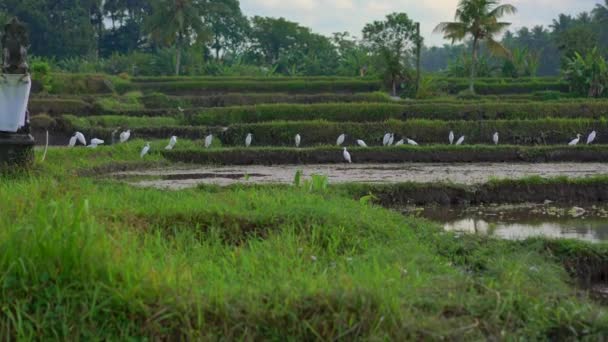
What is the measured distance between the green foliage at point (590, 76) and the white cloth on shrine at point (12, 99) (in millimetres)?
22194

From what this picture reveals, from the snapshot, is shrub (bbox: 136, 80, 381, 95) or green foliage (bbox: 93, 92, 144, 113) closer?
green foliage (bbox: 93, 92, 144, 113)

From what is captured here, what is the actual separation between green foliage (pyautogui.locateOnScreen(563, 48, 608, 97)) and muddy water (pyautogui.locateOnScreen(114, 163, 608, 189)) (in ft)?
46.1

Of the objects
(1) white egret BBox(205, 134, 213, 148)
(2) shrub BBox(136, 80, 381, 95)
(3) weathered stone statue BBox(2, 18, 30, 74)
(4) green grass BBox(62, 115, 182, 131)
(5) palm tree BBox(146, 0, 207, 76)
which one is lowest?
(1) white egret BBox(205, 134, 213, 148)

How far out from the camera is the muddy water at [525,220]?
875cm

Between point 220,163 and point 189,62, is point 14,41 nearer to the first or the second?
point 220,163

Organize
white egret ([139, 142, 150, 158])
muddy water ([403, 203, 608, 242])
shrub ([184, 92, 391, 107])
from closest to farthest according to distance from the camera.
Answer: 1. muddy water ([403, 203, 608, 242])
2. white egret ([139, 142, 150, 158])
3. shrub ([184, 92, 391, 107])

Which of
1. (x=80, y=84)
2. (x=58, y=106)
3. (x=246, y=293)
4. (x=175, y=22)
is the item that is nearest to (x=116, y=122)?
(x=58, y=106)

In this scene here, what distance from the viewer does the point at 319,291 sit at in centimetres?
443

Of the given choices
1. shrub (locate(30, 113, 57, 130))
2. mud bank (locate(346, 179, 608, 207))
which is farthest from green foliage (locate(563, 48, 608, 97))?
mud bank (locate(346, 179, 608, 207))

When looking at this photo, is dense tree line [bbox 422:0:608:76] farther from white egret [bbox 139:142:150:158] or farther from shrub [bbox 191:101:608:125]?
white egret [bbox 139:142:150:158]

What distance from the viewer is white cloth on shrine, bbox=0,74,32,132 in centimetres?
990

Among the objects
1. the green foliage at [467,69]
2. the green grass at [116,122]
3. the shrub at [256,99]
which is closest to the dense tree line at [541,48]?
the green foliage at [467,69]

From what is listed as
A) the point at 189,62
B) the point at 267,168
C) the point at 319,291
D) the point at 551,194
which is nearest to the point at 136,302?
the point at 319,291

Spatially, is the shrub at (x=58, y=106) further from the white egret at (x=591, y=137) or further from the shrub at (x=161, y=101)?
the white egret at (x=591, y=137)
